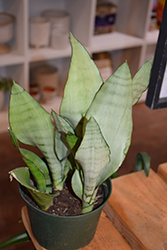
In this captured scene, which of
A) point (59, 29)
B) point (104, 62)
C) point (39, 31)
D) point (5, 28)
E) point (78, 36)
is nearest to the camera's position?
point (5, 28)

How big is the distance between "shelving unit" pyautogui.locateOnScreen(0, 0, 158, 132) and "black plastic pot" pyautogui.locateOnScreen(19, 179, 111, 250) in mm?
1452

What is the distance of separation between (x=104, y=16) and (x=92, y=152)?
1988mm

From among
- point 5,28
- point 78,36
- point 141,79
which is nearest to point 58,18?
point 78,36

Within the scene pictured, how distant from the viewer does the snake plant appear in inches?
16.6

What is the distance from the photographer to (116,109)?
433mm

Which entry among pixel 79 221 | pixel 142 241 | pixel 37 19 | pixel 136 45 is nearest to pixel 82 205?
pixel 79 221

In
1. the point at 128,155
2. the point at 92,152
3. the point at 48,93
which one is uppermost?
the point at 92,152

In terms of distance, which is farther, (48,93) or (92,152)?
(48,93)

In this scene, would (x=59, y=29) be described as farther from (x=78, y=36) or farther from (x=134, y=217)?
(x=134, y=217)

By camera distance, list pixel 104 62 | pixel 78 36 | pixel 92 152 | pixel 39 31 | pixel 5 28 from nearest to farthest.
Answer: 1. pixel 92 152
2. pixel 5 28
3. pixel 39 31
4. pixel 78 36
5. pixel 104 62

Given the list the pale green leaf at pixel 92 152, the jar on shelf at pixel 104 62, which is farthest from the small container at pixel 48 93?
the pale green leaf at pixel 92 152

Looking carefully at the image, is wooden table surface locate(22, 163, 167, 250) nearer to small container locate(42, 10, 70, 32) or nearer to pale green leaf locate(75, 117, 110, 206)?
pale green leaf locate(75, 117, 110, 206)

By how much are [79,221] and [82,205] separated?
33mm

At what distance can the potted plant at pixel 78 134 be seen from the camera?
16.7 inches
